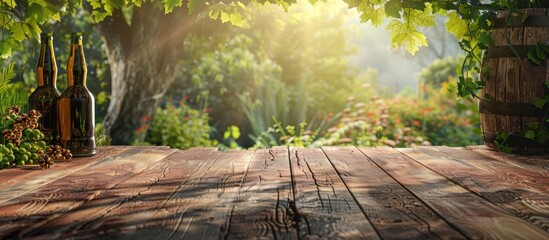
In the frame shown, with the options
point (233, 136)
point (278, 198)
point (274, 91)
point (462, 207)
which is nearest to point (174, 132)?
point (233, 136)

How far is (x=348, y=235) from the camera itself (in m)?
1.42

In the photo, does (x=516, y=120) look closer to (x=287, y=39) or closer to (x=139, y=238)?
(x=139, y=238)

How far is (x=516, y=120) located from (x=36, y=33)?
8.00 ft

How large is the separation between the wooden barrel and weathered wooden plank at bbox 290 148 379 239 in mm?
1170

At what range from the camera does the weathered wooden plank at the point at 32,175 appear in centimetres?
205

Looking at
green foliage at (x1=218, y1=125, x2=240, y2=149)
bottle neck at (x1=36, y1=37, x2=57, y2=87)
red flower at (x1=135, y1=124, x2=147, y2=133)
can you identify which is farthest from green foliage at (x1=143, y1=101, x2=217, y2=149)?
bottle neck at (x1=36, y1=37, x2=57, y2=87)

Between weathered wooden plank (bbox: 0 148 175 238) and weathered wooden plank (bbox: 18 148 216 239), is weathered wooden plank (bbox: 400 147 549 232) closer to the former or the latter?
weathered wooden plank (bbox: 18 148 216 239)

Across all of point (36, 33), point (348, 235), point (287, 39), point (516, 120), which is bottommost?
point (348, 235)

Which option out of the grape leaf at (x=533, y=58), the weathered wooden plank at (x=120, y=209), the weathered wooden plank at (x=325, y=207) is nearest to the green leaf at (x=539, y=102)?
the grape leaf at (x=533, y=58)

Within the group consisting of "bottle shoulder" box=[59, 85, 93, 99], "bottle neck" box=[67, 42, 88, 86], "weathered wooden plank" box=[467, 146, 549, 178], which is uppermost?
"bottle neck" box=[67, 42, 88, 86]

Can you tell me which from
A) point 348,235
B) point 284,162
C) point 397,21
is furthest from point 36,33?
point 348,235

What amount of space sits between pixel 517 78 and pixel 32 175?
7.82 feet

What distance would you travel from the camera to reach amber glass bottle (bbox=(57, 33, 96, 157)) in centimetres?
289

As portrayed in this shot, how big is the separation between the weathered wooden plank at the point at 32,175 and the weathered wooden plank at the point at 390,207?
42.8 inches
